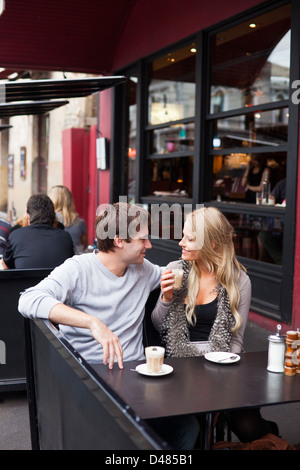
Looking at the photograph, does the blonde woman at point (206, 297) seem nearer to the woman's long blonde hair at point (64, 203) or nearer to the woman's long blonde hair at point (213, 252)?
the woman's long blonde hair at point (213, 252)

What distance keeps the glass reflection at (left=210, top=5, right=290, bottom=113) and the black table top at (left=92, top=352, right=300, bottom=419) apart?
439 cm

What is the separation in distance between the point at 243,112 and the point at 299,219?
1.76 meters

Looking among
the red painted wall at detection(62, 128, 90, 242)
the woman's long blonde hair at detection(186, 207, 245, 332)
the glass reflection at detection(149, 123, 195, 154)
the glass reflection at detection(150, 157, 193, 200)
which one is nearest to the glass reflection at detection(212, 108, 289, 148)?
the glass reflection at detection(149, 123, 195, 154)

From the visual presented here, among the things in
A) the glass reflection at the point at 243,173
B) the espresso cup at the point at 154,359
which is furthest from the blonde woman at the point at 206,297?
the glass reflection at the point at 243,173

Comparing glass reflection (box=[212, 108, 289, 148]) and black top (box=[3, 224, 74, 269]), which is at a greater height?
glass reflection (box=[212, 108, 289, 148])

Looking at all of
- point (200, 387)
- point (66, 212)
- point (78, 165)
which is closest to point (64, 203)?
point (66, 212)

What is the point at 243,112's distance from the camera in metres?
6.36

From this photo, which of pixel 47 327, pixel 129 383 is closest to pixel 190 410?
pixel 129 383

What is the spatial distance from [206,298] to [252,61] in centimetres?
800

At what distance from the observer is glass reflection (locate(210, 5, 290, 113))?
6664 mm

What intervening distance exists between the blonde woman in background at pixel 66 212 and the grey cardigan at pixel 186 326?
3.30m

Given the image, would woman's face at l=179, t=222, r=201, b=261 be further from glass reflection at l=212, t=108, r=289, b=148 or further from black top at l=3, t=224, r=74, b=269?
glass reflection at l=212, t=108, r=289, b=148

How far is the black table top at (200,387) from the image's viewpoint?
198 cm

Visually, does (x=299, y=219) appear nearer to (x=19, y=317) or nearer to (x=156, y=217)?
(x=19, y=317)
